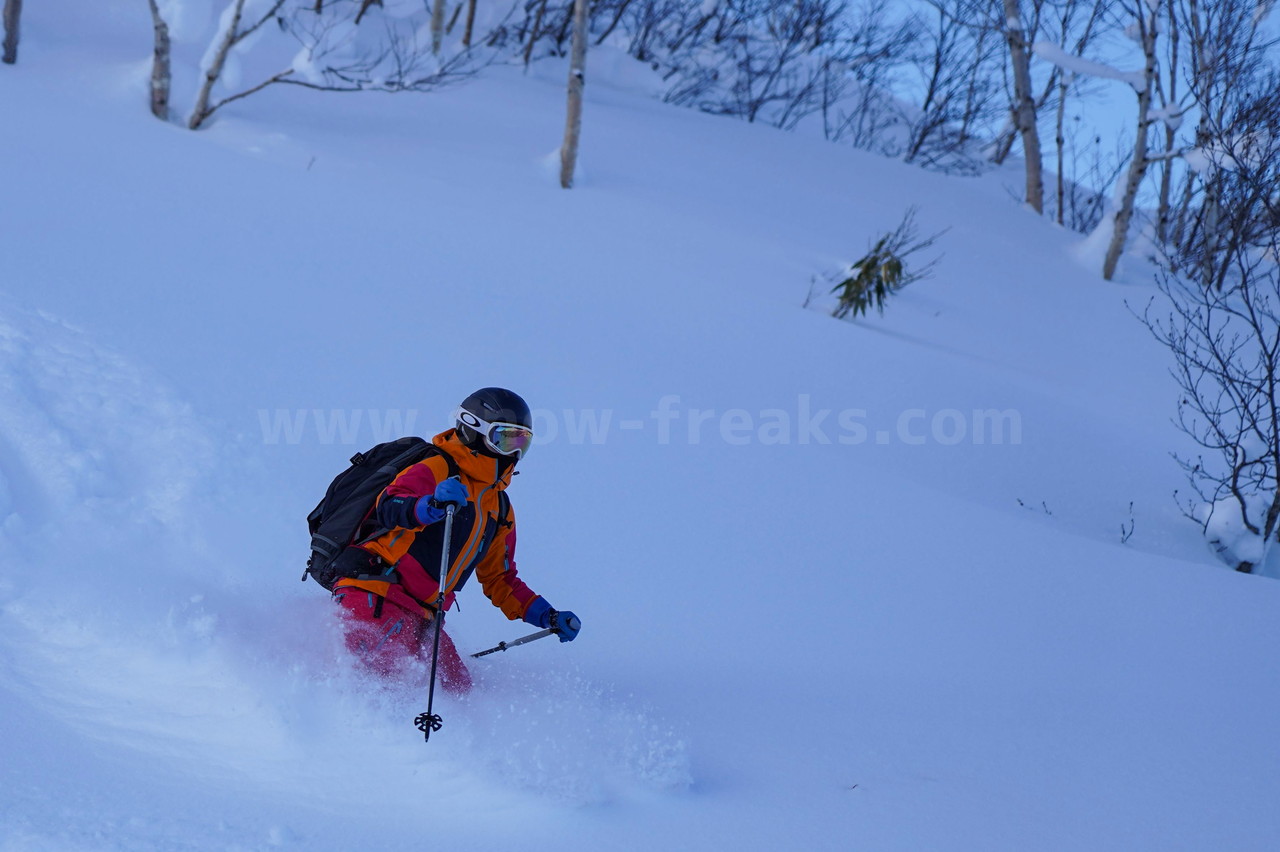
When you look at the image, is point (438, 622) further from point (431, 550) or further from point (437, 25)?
point (437, 25)

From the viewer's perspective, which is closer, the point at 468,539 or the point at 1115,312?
the point at 468,539

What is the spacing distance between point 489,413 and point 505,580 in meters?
0.75

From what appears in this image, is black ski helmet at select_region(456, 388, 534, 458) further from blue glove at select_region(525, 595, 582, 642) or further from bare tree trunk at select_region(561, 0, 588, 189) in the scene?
bare tree trunk at select_region(561, 0, 588, 189)

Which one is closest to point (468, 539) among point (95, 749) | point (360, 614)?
point (360, 614)

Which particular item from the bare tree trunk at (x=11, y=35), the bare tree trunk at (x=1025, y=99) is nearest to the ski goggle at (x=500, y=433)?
the bare tree trunk at (x=11, y=35)

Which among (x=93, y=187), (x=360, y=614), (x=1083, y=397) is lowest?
(x=360, y=614)

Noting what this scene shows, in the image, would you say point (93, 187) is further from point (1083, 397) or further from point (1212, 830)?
point (1083, 397)

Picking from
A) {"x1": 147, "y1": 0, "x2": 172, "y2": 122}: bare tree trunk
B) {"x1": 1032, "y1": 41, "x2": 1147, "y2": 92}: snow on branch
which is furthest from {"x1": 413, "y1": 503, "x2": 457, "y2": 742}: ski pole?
{"x1": 1032, "y1": 41, "x2": 1147, "y2": 92}: snow on branch

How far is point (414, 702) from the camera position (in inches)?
136

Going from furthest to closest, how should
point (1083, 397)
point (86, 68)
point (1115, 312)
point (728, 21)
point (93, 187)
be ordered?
point (728, 21), point (1115, 312), point (86, 68), point (1083, 397), point (93, 187)

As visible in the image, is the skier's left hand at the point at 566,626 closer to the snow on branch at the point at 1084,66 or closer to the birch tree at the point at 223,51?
the birch tree at the point at 223,51

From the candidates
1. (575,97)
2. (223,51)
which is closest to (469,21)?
(575,97)

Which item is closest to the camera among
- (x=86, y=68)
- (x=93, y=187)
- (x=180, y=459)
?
(x=180, y=459)

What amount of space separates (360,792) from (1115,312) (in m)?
11.9
